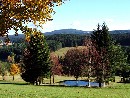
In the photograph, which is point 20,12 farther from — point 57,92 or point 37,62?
point 37,62

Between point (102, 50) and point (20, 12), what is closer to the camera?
point (20, 12)

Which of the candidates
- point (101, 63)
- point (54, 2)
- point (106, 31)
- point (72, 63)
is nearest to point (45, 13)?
point (54, 2)

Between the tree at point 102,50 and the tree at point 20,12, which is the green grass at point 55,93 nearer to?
the tree at point 20,12

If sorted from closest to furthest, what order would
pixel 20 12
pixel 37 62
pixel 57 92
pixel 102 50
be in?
1. pixel 20 12
2. pixel 57 92
3. pixel 102 50
4. pixel 37 62

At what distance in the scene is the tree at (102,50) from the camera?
68.5 metres

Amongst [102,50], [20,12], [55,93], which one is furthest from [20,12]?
[102,50]

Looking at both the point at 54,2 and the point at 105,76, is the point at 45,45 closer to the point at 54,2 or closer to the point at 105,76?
the point at 105,76

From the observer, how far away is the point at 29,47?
77938mm

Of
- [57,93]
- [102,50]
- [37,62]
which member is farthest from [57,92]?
[37,62]

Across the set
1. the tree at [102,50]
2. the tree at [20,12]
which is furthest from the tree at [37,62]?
the tree at [20,12]

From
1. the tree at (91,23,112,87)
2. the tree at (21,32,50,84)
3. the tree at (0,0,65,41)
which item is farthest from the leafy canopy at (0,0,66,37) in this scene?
the tree at (21,32,50,84)

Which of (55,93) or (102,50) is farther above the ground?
(102,50)

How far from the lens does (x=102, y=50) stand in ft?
234

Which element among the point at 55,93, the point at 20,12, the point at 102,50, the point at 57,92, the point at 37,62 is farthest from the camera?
the point at 37,62
